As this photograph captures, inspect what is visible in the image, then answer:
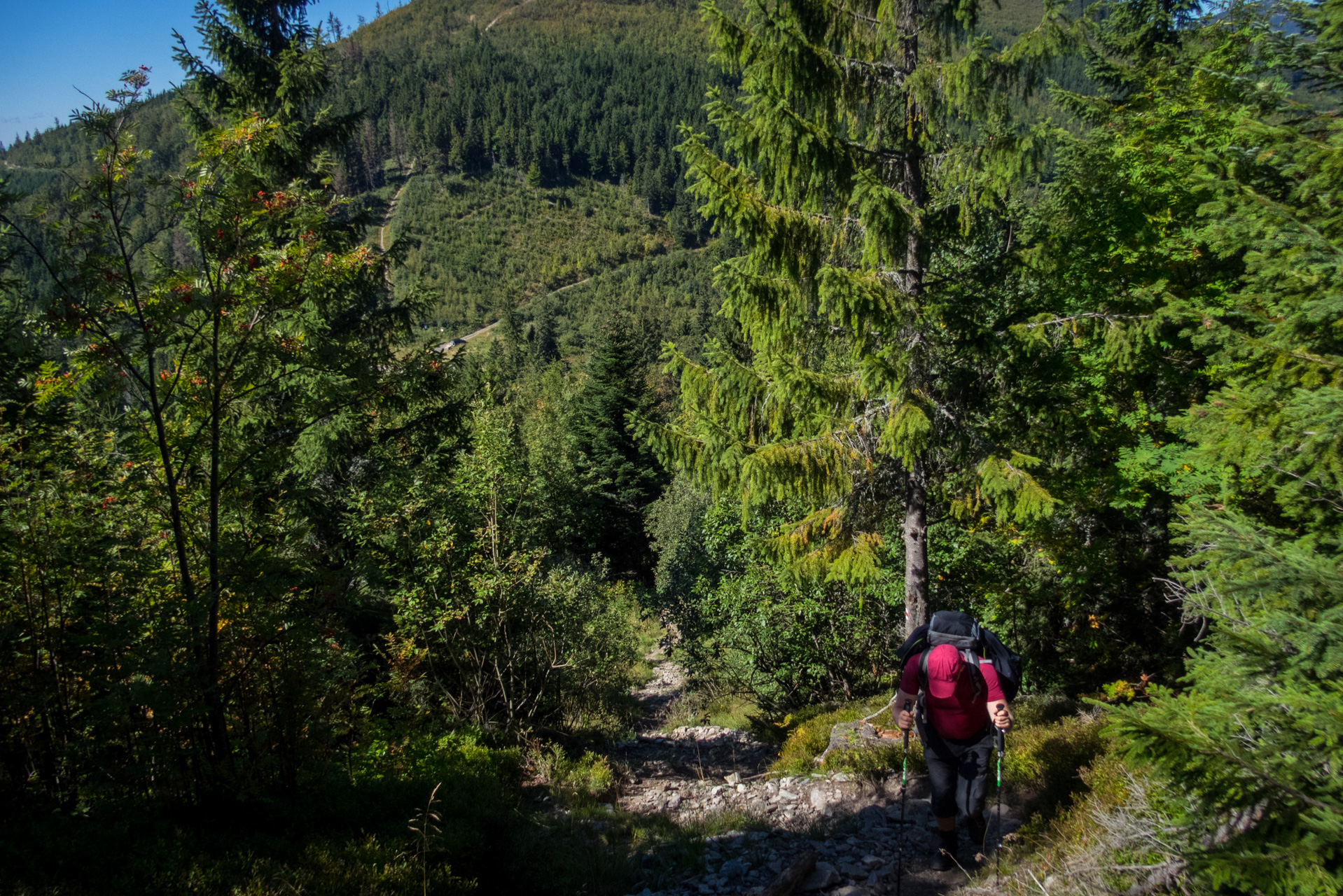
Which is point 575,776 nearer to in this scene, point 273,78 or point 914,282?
point 914,282

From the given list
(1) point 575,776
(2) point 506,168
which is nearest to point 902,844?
(1) point 575,776

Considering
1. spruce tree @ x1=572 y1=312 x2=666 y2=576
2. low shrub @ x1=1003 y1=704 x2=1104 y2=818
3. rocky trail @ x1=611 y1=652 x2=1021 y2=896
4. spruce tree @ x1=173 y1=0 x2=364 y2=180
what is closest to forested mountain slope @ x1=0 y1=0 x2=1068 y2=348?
spruce tree @ x1=572 y1=312 x2=666 y2=576

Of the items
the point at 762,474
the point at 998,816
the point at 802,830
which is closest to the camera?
the point at 998,816

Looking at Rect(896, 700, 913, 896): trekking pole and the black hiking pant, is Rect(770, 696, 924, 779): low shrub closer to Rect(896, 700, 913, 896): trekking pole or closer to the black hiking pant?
Rect(896, 700, 913, 896): trekking pole

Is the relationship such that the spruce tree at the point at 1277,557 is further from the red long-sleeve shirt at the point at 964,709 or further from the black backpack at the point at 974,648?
the red long-sleeve shirt at the point at 964,709

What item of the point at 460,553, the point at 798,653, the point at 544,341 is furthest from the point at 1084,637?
the point at 544,341

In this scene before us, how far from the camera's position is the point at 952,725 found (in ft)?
14.3

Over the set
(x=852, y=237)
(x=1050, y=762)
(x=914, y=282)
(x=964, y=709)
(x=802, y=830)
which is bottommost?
(x=802, y=830)

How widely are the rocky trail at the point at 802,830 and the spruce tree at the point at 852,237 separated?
6.45 feet

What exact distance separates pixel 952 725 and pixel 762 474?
2.63 m

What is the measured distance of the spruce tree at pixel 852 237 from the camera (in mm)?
5926

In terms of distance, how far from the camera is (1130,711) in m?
2.41

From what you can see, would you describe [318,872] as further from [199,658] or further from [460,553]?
[460,553]

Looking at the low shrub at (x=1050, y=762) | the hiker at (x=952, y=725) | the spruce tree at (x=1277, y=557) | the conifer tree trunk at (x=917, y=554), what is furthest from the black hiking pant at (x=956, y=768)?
the conifer tree trunk at (x=917, y=554)
